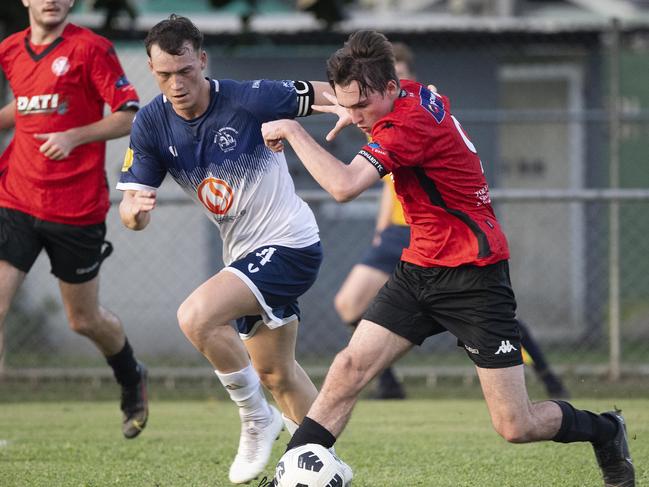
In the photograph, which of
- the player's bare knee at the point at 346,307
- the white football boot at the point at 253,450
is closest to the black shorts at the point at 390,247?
the player's bare knee at the point at 346,307

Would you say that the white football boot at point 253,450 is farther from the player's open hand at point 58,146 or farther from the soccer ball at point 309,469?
the player's open hand at point 58,146

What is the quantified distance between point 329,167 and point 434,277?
786 millimetres

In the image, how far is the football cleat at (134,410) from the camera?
23.8 ft

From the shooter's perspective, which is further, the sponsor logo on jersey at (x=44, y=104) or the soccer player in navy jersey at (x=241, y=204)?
the sponsor logo on jersey at (x=44, y=104)

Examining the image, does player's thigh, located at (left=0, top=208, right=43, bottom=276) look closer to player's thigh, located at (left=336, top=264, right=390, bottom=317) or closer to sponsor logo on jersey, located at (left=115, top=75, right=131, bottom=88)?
sponsor logo on jersey, located at (left=115, top=75, right=131, bottom=88)

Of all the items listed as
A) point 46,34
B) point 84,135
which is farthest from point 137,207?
point 46,34

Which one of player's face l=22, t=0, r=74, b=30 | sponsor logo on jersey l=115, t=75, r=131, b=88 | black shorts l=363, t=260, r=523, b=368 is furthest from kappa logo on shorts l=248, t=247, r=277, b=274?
player's face l=22, t=0, r=74, b=30

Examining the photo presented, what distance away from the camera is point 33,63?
7.02 m

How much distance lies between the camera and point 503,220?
41.1 feet

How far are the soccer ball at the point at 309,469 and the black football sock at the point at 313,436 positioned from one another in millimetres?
33

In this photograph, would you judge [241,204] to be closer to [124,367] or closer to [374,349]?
[374,349]

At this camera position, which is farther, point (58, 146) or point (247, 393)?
point (58, 146)

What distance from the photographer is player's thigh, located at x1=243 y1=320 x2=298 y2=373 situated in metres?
5.79

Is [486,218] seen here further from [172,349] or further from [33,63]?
[172,349]
